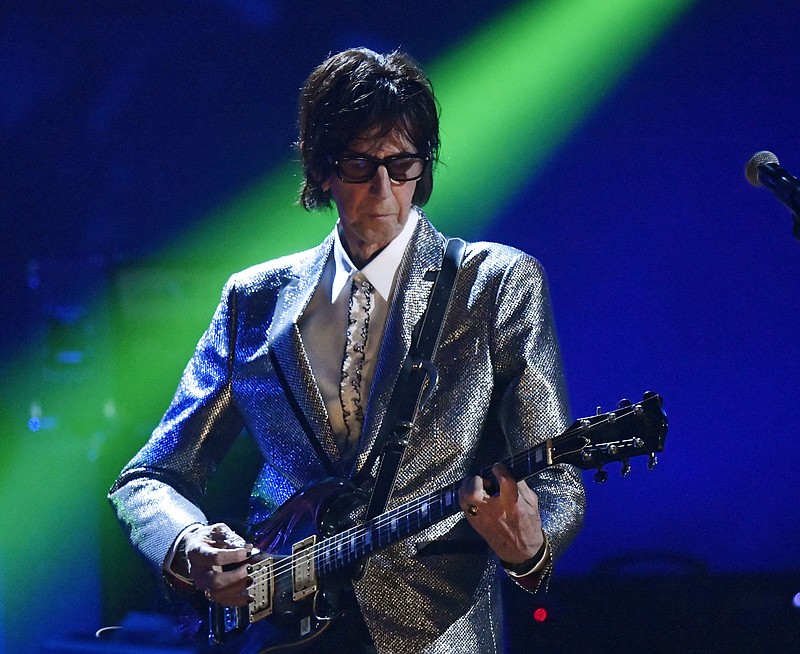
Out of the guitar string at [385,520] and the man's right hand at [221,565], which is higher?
the guitar string at [385,520]

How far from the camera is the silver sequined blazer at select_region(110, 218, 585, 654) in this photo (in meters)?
2.08

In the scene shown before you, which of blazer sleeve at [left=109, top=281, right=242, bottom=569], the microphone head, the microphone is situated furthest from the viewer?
blazer sleeve at [left=109, top=281, right=242, bottom=569]

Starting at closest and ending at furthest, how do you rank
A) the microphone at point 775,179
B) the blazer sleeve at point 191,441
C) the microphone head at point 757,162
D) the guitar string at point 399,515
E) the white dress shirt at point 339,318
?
the microphone at point 775,179 < the microphone head at point 757,162 < the guitar string at point 399,515 < the white dress shirt at point 339,318 < the blazer sleeve at point 191,441

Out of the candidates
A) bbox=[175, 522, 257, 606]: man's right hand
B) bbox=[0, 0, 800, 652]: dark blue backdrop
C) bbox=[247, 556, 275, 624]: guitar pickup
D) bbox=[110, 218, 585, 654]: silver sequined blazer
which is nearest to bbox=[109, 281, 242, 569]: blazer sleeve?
bbox=[110, 218, 585, 654]: silver sequined blazer

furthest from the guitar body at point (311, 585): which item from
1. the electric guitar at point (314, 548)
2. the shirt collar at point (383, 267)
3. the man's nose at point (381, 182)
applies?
the man's nose at point (381, 182)

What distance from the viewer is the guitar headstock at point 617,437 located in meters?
1.79

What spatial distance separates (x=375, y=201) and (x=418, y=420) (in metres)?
0.48

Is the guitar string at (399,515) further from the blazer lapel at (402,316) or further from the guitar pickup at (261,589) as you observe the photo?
the blazer lapel at (402,316)

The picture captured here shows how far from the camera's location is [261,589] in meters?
2.17

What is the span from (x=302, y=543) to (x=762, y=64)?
2592 millimetres

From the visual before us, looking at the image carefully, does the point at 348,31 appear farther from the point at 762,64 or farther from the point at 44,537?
the point at 44,537

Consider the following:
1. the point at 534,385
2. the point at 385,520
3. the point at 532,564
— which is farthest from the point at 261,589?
the point at 534,385

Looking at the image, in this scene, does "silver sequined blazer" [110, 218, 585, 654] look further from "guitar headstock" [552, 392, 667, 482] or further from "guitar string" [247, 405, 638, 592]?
"guitar headstock" [552, 392, 667, 482]

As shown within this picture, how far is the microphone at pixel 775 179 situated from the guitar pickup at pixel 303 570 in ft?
3.40
